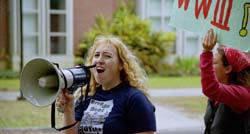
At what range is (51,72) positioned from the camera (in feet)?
7.16

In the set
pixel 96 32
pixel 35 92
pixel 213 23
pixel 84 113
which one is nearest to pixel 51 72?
pixel 35 92

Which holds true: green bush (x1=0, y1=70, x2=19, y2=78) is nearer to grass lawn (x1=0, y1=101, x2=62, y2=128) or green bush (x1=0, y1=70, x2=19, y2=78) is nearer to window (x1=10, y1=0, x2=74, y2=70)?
window (x1=10, y1=0, x2=74, y2=70)

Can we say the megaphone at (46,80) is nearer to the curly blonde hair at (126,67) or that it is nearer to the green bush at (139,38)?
the curly blonde hair at (126,67)

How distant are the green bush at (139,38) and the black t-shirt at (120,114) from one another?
49.3ft

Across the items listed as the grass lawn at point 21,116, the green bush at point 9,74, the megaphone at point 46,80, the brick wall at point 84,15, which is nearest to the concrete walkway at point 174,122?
the grass lawn at point 21,116

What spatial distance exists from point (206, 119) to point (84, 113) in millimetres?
609

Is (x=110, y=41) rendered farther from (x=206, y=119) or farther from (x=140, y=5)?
(x=140, y=5)

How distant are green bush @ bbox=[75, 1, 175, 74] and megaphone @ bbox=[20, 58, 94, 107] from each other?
Answer: 15.3 metres

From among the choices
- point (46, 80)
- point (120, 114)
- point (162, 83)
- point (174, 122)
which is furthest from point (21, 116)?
point (46, 80)

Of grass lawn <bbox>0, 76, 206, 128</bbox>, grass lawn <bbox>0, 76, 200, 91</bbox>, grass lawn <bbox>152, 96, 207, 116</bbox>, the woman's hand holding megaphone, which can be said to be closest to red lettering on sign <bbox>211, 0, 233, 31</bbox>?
the woman's hand holding megaphone

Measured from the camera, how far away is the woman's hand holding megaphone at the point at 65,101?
2.27 meters

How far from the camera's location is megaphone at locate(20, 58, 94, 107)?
2.12m

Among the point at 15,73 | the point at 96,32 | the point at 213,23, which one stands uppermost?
the point at 213,23

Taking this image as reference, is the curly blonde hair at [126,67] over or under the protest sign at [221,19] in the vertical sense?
under
